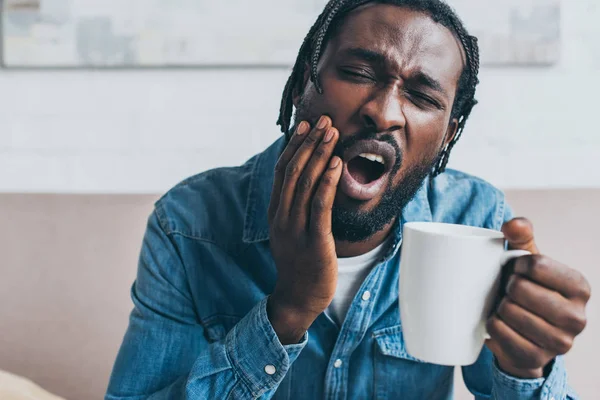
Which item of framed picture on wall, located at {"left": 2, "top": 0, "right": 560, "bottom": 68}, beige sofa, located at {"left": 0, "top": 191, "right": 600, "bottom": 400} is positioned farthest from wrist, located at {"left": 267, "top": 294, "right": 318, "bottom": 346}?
framed picture on wall, located at {"left": 2, "top": 0, "right": 560, "bottom": 68}

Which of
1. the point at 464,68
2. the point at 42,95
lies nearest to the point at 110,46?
the point at 42,95

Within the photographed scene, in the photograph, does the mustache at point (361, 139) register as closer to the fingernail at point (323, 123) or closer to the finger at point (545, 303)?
the fingernail at point (323, 123)

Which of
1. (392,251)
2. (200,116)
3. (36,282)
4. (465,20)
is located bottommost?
(36,282)

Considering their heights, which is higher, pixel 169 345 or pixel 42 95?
pixel 42 95

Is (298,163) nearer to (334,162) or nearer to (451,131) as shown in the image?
(334,162)

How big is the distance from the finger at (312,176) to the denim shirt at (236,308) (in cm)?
30

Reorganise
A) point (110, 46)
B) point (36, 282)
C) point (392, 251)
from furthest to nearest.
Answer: point (110, 46) < point (36, 282) < point (392, 251)

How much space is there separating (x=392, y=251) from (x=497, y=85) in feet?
2.41

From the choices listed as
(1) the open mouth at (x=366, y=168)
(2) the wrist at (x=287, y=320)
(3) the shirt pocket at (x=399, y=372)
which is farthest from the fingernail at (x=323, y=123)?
(3) the shirt pocket at (x=399, y=372)

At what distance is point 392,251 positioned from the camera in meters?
1.00

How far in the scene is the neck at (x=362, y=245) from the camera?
0.97 metres

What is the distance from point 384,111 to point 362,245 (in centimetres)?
26

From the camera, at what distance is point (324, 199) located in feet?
2.24

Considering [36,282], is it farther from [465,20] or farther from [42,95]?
[465,20]
